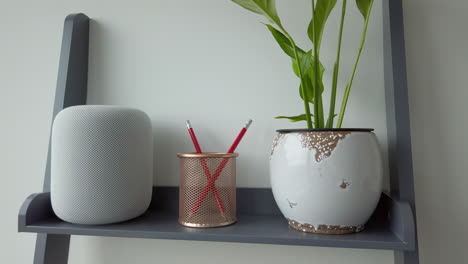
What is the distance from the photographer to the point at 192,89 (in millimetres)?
583

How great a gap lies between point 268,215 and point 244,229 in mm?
92

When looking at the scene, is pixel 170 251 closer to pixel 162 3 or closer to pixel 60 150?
pixel 60 150

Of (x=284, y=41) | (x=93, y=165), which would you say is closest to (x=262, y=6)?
(x=284, y=41)

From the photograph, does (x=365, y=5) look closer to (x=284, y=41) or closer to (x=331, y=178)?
(x=284, y=41)

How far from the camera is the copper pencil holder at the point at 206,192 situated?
46cm

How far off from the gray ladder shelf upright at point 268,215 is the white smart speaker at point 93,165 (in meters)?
0.02

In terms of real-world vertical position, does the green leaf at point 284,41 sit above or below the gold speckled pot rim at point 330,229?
above

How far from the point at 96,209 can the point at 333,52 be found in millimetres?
440

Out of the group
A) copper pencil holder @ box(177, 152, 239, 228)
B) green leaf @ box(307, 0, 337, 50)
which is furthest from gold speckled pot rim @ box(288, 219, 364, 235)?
green leaf @ box(307, 0, 337, 50)

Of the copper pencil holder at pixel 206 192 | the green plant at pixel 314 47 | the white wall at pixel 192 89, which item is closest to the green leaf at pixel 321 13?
the green plant at pixel 314 47

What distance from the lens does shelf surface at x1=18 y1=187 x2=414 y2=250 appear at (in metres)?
0.38

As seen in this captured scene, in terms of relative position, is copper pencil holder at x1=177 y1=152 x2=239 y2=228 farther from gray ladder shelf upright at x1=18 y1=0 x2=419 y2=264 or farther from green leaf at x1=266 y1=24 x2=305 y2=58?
green leaf at x1=266 y1=24 x2=305 y2=58

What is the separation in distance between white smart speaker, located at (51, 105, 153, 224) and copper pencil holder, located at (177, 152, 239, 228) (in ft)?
0.27

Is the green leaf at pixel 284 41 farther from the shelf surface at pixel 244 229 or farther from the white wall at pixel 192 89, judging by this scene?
the shelf surface at pixel 244 229
